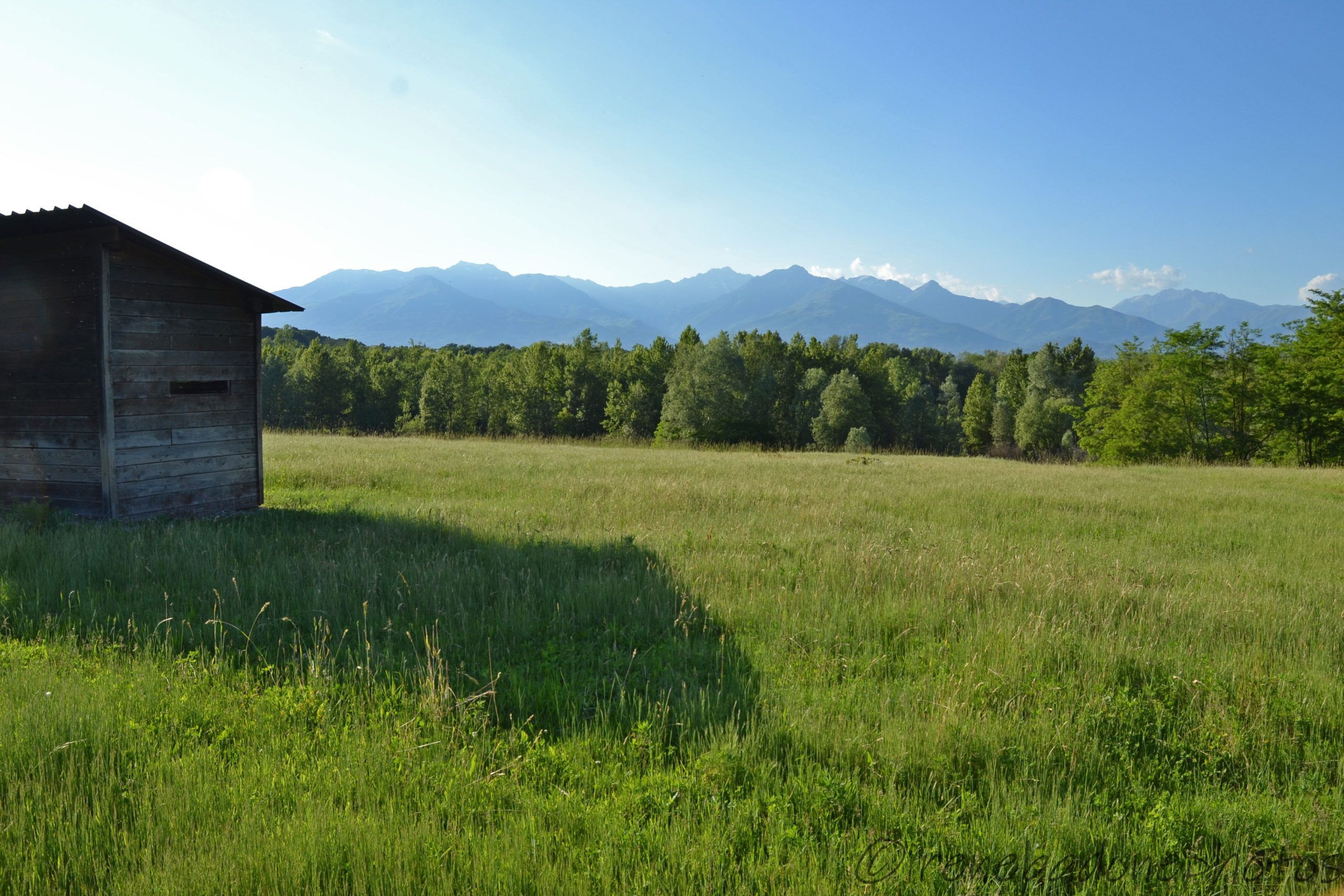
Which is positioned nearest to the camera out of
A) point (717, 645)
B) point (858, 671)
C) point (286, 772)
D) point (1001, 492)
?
point (286, 772)

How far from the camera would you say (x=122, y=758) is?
138 inches

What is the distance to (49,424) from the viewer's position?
33.6ft

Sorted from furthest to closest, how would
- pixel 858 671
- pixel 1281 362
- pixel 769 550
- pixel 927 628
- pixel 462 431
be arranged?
pixel 462 431, pixel 1281 362, pixel 769 550, pixel 927 628, pixel 858 671

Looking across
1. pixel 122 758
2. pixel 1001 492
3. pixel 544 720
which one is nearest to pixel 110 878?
pixel 122 758

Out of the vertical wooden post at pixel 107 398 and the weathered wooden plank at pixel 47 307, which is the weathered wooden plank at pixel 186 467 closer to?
the vertical wooden post at pixel 107 398

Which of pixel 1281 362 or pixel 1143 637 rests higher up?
pixel 1281 362

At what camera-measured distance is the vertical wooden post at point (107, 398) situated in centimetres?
975

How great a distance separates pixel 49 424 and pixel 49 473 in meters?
0.77

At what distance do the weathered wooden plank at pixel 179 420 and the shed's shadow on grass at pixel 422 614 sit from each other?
6.36ft

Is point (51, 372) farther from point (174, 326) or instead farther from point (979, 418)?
point (979, 418)

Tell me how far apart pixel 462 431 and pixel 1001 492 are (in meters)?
65.4

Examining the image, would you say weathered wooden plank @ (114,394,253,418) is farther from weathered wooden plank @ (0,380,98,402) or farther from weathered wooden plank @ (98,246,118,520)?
weathered wooden plank @ (0,380,98,402)

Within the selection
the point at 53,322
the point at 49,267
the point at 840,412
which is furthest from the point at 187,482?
the point at 840,412

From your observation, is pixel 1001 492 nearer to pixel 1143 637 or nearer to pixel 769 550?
pixel 769 550
